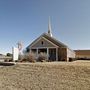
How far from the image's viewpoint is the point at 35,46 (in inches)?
1286

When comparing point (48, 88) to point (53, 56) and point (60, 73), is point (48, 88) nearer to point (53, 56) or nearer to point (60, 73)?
point (60, 73)

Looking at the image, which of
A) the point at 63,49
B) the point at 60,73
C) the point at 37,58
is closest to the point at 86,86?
the point at 60,73

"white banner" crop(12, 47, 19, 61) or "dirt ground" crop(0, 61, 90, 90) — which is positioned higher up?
"white banner" crop(12, 47, 19, 61)

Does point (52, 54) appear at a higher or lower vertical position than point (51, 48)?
lower

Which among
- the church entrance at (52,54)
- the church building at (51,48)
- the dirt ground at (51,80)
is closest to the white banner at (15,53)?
the church building at (51,48)

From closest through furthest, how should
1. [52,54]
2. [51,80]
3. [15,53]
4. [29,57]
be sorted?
[51,80], [29,57], [15,53], [52,54]

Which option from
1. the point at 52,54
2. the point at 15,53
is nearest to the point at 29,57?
the point at 15,53

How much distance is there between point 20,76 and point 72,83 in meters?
4.61

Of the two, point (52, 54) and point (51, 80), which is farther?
point (52, 54)

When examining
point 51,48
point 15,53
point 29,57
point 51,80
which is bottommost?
point 51,80

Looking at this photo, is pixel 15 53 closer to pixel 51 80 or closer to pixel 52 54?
pixel 52 54

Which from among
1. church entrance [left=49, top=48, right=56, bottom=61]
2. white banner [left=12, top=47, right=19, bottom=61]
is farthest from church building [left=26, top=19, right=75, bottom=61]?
white banner [left=12, top=47, right=19, bottom=61]

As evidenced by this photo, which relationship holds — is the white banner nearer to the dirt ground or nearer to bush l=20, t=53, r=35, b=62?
bush l=20, t=53, r=35, b=62

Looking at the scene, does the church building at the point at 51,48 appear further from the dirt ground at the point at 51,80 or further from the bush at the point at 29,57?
the dirt ground at the point at 51,80
